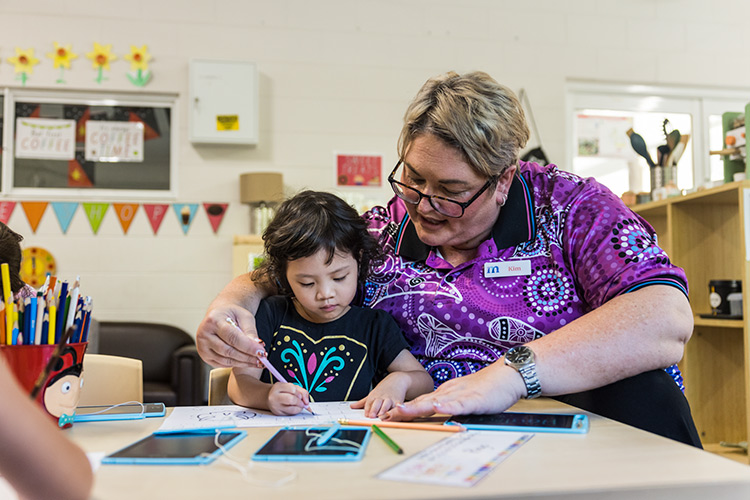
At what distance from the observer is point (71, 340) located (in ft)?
3.38

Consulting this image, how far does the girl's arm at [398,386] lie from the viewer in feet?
3.75

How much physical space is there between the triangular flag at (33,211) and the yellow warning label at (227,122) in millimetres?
1199

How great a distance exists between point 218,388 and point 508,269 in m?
0.68

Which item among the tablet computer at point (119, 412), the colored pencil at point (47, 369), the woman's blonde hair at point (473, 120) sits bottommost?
the tablet computer at point (119, 412)

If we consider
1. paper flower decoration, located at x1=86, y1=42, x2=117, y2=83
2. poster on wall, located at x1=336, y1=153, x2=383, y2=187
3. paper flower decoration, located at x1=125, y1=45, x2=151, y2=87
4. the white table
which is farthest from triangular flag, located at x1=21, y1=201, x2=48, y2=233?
the white table

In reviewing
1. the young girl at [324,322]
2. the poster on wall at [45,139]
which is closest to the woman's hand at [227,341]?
the young girl at [324,322]

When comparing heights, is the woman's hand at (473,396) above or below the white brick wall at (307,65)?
below

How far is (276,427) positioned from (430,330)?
24.3 inches

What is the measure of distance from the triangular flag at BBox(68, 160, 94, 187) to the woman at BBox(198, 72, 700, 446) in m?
3.22

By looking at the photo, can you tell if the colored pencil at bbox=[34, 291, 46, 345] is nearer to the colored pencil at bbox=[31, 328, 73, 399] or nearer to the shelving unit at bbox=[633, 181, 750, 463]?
the colored pencil at bbox=[31, 328, 73, 399]

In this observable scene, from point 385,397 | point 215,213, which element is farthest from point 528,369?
point 215,213

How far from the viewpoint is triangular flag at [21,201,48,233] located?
4344 mm

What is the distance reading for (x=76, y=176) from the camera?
4.46 meters

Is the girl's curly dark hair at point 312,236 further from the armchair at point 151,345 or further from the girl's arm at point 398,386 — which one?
the armchair at point 151,345
